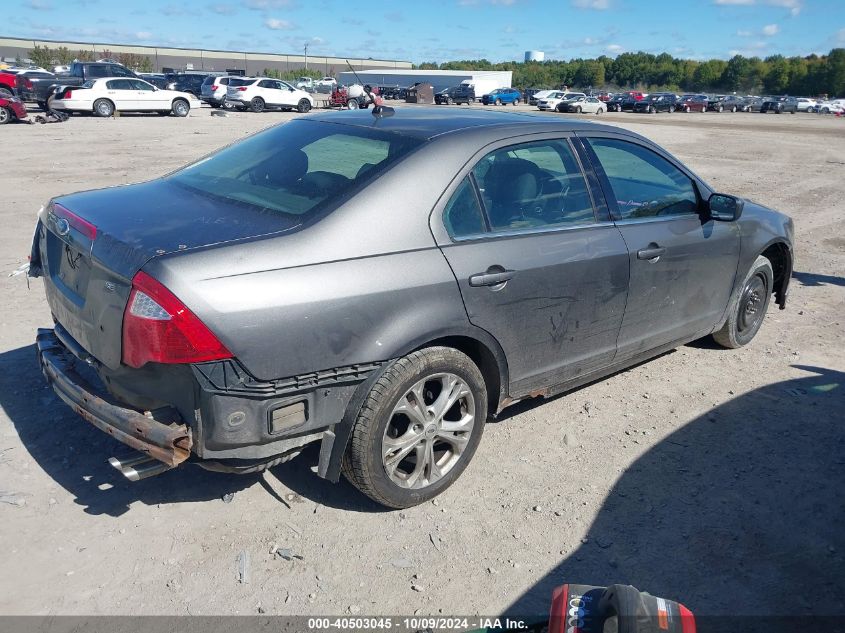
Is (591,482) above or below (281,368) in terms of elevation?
below

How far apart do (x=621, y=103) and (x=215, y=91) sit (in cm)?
3221

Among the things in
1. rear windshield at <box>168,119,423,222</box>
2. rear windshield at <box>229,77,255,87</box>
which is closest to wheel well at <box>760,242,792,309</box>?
rear windshield at <box>168,119,423,222</box>

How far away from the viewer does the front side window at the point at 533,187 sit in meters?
3.56

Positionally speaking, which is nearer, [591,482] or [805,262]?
[591,482]

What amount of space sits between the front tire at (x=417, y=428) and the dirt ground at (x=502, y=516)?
17 cm

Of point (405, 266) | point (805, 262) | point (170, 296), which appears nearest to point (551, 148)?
point (405, 266)

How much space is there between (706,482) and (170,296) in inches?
112

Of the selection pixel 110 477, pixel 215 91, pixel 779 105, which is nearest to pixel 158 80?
pixel 215 91

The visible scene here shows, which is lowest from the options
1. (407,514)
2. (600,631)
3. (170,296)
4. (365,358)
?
(407,514)

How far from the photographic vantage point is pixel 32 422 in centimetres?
400

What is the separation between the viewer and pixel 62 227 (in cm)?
333

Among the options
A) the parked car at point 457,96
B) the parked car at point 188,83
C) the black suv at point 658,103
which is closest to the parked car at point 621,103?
the black suv at point 658,103

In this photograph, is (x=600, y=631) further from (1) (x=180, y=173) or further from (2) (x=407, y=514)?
(1) (x=180, y=173)

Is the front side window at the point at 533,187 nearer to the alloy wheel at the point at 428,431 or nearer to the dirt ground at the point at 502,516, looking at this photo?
the alloy wheel at the point at 428,431
